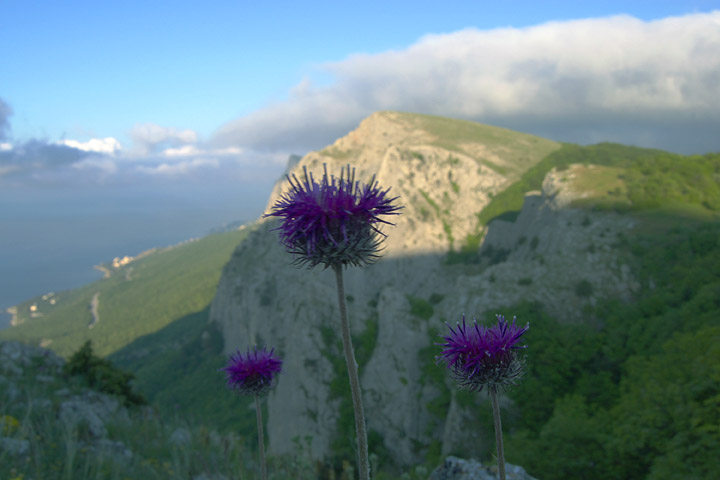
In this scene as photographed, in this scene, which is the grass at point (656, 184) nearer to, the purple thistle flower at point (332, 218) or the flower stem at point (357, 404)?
the purple thistle flower at point (332, 218)

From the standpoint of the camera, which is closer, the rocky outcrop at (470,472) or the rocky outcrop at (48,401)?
the rocky outcrop at (470,472)

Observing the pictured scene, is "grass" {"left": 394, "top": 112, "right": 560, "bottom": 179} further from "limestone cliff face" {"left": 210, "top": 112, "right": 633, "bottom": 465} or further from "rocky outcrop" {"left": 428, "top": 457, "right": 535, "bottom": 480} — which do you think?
"rocky outcrop" {"left": 428, "top": 457, "right": 535, "bottom": 480}

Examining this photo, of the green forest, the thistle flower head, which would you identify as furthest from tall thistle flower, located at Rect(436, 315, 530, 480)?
the green forest

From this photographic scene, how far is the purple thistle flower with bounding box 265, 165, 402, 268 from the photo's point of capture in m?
3.57

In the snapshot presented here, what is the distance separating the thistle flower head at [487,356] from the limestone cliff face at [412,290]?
137cm

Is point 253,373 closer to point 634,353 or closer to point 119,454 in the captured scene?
point 119,454

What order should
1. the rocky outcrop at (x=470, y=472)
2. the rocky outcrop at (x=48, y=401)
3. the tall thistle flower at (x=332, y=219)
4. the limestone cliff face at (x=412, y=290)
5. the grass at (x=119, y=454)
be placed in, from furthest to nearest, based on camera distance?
the limestone cliff face at (x=412, y=290) → the rocky outcrop at (x=48, y=401) → the grass at (x=119, y=454) → the rocky outcrop at (x=470, y=472) → the tall thistle flower at (x=332, y=219)

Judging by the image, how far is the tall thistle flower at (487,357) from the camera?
12.3 feet

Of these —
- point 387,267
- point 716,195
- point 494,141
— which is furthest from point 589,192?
point 494,141

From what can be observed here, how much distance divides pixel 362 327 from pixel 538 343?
77.9ft

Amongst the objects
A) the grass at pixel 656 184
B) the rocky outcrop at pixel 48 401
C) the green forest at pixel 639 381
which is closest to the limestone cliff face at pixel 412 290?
the green forest at pixel 639 381

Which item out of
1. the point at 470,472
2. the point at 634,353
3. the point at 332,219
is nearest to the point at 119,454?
the point at 470,472

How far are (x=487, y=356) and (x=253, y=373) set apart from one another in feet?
12.4

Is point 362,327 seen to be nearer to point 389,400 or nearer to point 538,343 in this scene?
point 389,400
